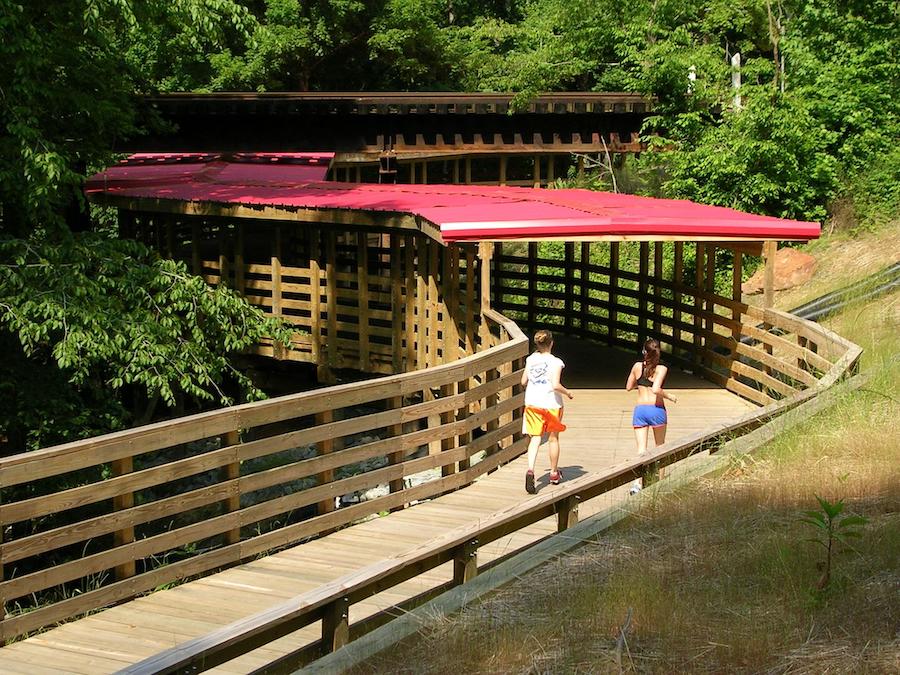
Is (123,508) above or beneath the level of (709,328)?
above

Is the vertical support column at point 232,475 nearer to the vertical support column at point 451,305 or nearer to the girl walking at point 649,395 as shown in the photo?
the girl walking at point 649,395

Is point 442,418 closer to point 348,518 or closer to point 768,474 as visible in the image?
point 348,518

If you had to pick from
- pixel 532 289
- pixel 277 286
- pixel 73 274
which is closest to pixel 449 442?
pixel 73 274

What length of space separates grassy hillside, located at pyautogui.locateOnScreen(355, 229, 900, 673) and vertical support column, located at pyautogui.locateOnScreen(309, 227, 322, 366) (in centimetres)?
1091

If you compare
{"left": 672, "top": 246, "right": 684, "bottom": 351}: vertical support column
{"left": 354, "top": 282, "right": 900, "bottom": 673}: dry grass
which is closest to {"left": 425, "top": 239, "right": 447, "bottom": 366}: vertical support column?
{"left": 672, "top": 246, "right": 684, "bottom": 351}: vertical support column

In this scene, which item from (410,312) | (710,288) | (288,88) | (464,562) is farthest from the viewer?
(288,88)

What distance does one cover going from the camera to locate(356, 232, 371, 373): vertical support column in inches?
685

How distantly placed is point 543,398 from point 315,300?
29.4 feet

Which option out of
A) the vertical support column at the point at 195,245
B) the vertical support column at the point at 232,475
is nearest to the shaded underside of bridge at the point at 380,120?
the vertical support column at the point at 195,245

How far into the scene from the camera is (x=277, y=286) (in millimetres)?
18656

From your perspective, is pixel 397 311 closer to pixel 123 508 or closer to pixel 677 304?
pixel 677 304

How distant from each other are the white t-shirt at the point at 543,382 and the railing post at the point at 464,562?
3.70 m

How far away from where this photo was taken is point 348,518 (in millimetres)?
8891

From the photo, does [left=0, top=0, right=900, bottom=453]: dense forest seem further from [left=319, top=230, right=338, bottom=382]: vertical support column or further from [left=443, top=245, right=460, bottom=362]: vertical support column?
[left=443, top=245, right=460, bottom=362]: vertical support column
